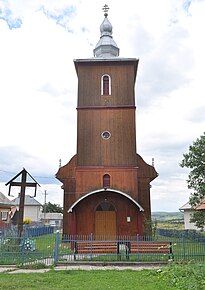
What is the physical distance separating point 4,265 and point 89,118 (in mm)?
11321

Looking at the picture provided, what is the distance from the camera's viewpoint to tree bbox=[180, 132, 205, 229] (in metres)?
21.1

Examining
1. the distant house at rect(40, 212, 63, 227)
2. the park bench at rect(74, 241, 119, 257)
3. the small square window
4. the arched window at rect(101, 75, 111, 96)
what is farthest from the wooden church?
the distant house at rect(40, 212, 63, 227)

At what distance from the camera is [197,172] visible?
70.3ft

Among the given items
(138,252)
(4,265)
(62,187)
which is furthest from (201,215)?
(4,265)

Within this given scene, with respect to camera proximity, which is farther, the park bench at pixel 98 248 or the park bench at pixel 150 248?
the park bench at pixel 98 248

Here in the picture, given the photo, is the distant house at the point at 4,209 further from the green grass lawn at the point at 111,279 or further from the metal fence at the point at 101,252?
the green grass lawn at the point at 111,279

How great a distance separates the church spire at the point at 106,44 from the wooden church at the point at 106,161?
2.9 inches

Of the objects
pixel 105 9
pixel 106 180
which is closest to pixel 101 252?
pixel 106 180

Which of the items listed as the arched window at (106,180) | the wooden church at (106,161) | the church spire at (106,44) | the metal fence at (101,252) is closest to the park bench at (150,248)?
the metal fence at (101,252)

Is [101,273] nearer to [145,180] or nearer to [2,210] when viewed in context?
[145,180]

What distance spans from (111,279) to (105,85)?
14880 millimetres

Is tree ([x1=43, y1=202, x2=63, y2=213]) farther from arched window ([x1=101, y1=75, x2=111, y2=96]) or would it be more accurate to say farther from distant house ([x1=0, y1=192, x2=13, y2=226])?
arched window ([x1=101, y1=75, x2=111, y2=96])

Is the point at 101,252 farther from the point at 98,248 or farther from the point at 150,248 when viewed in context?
the point at 150,248

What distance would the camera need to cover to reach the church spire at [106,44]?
24938mm
